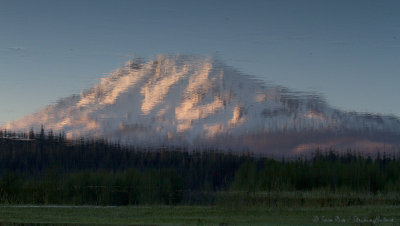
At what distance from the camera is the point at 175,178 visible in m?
46.6

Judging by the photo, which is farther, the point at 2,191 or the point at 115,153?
the point at 115,153

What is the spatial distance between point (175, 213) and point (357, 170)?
28812mm

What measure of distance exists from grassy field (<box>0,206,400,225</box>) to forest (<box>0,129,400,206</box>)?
4.48 metres

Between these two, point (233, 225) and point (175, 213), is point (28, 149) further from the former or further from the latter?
point (233, 225)

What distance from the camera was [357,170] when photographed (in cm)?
4994

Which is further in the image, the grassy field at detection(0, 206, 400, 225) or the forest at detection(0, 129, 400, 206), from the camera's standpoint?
the forest at detection(0, 129, 400, 206)

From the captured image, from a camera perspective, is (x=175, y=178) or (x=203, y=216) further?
(x=175, y=178)

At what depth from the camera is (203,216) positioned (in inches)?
966

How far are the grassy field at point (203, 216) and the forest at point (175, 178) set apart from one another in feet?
14.7

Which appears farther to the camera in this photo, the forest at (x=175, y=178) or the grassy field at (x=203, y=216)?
the forest at (x=175, y=178)

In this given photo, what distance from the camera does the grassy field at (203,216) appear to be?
22656 mm

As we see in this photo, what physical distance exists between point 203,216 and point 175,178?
72.7 ft

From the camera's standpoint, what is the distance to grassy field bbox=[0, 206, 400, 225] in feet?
74.3

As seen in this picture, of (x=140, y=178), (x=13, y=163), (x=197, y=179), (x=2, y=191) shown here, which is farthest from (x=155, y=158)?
(x=2, y=191)
